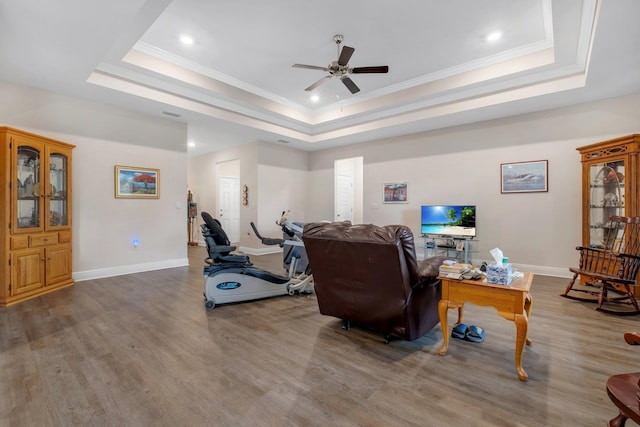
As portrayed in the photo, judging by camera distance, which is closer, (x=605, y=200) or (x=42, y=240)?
(x=42, y=240)

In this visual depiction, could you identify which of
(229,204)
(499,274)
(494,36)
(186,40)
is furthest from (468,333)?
(229,204)

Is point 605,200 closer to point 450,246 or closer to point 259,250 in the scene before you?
point 450,246

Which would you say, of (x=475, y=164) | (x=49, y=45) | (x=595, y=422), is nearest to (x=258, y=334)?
(x=595, y=422)

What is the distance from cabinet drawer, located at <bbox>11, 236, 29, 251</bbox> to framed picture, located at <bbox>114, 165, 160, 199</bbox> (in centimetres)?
153

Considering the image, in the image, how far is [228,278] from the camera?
360cm

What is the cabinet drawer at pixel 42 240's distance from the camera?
154 inches

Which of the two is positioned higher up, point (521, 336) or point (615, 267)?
point (615, 267)

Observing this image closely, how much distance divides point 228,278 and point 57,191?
10.1 feet

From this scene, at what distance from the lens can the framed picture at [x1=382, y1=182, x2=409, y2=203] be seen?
273 inches

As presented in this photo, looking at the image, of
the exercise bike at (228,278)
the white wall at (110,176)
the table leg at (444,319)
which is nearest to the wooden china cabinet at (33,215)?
the white wall at (110,176)

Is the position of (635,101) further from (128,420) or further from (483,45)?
(128,420)

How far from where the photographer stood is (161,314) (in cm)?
328

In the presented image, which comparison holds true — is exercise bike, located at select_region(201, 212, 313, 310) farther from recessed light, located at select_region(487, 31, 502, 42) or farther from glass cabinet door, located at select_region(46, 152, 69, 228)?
recessed light, located at select_region(487, 31, 502, 42)

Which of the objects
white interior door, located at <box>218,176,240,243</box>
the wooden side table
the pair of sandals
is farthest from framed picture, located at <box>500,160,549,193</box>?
white interior door, located at <box>218,176,240,243</box>
